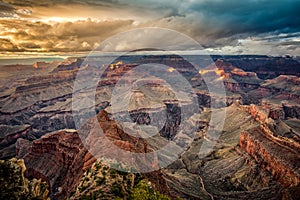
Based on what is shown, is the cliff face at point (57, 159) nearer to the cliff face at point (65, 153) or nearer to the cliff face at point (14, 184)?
the cliff face at point (65, 153)

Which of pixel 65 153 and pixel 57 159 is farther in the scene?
pixel 57 159

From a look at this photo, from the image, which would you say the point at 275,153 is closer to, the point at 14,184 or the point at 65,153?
the point at 65,153

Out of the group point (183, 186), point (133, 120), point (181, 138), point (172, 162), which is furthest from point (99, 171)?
point (133, 120)

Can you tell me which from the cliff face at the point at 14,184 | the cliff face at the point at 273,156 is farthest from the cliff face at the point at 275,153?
the cliff face at the point at 14,184

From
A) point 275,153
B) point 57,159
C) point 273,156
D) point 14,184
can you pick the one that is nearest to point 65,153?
point 57,159

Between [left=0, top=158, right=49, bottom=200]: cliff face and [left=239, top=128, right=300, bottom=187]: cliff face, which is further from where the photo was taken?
[left=239, top=128, right=300, bottom=187]: cliff face

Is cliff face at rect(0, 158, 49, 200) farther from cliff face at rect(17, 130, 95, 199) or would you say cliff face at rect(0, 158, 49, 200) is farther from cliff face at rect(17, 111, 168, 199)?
cliff face at rect(17, 130, 95, 199)

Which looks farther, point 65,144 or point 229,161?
point 229,161

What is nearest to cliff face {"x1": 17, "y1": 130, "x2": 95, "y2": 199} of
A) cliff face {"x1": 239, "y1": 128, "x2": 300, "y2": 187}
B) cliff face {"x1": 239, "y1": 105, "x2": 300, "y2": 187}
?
cliff face {"x1": 239, "y1": 128, "x2": 300, "y2": 187}

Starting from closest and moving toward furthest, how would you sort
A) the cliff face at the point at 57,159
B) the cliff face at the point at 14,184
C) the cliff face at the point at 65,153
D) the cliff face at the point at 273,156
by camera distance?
the cliff face at the point at 14,184 → the cliff face at the point at 65,153 → the cliff face at the point at 57,159 → the cliff face at the point at 273,156

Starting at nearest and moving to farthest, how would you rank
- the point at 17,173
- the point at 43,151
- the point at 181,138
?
the point at 17,173 < the point at 43,151 < the point at 181,138

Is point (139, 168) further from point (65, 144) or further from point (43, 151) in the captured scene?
point (43, 151)
